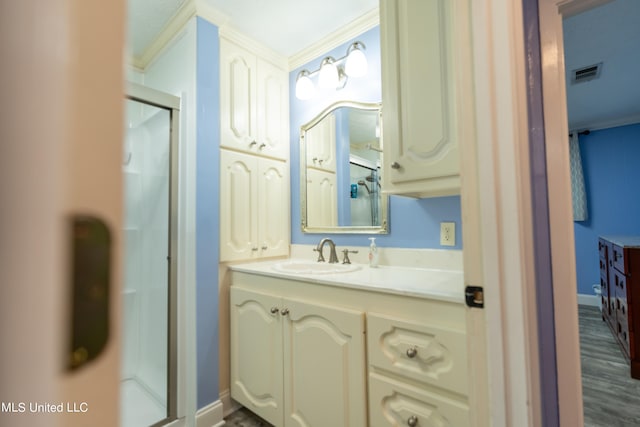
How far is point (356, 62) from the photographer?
1574mm

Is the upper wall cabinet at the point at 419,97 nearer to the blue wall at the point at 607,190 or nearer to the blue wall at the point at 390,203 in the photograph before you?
the blue wall at the point at 390,203

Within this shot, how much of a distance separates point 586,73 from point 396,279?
2.60 metres

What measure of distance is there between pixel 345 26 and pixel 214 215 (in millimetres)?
1371

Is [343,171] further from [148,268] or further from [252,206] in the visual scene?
[148,268]

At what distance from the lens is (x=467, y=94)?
2.43 feet

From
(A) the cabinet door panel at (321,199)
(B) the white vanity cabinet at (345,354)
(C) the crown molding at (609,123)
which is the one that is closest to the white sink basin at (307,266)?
(B) the white vanity cabinet at (345,354)

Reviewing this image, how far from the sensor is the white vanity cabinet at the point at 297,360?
1.08m

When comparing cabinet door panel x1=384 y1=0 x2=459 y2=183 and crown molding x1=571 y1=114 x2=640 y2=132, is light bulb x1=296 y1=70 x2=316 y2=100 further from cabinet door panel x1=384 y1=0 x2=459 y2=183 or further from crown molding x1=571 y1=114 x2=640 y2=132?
crown molding x1=571 y1=114 x2=640 y2=132

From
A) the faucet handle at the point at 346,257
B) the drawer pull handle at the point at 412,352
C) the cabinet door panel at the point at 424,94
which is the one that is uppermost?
the cabinet door panel at the point at 424,94

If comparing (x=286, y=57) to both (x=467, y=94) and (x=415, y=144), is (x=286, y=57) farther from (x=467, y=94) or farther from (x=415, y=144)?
(x=467, y=94)

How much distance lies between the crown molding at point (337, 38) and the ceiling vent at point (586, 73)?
6.13ft

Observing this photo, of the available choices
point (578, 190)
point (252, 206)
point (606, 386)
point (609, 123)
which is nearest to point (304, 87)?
point (252, 206)

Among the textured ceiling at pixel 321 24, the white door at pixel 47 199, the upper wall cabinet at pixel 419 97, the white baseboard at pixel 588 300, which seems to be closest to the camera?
the white door at pixel 47 199

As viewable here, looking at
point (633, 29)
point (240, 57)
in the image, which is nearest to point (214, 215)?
point (240, 57)
